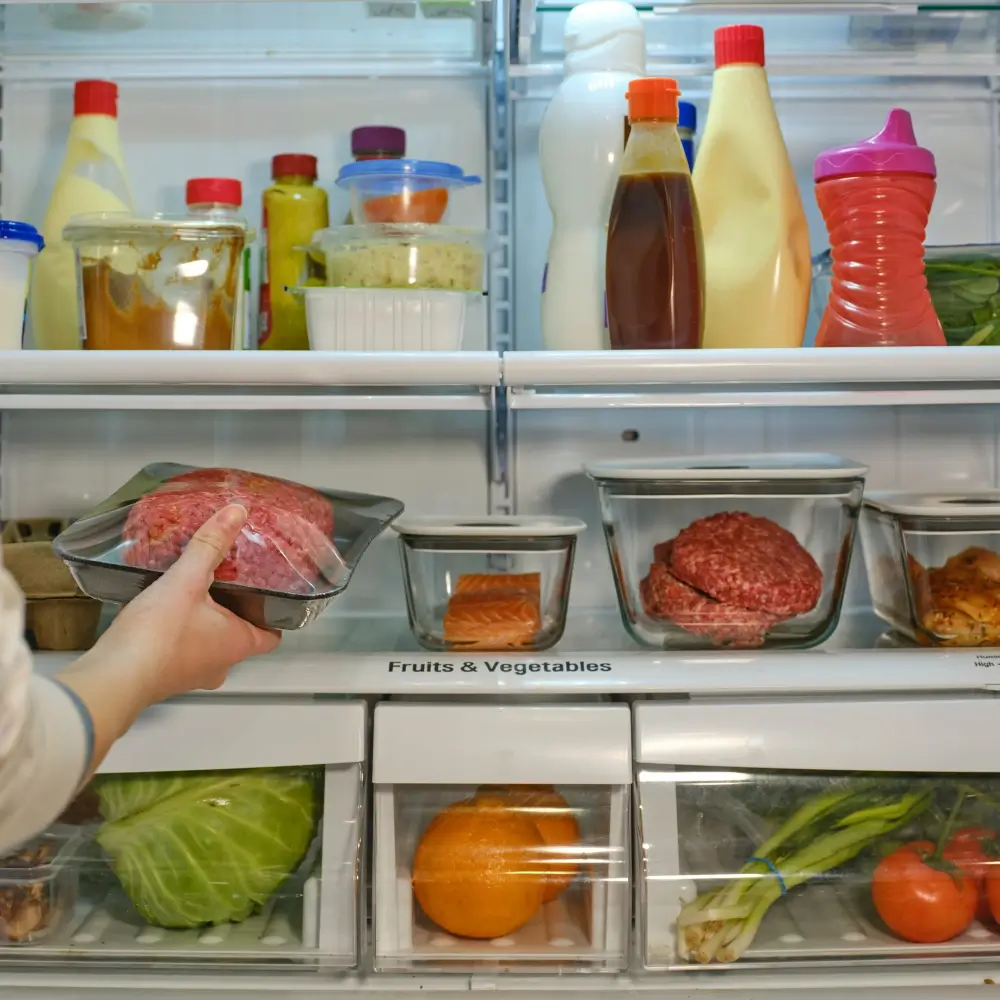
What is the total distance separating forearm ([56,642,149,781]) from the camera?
2.39 feet

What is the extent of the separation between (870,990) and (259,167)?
111 cm

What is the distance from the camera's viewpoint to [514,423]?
138 centimetres

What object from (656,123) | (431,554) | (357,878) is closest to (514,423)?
(431,554)

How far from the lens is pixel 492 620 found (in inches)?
43.6

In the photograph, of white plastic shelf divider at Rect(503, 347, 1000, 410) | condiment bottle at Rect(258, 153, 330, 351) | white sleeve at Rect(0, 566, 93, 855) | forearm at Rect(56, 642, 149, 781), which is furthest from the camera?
condiment bottle at Rect(258, 153, 330, 351)

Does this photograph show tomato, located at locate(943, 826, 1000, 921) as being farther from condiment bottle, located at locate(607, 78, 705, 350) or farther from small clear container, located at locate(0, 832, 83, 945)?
small clear container, located at locate(0, 832, 83, 945)

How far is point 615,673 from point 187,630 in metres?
0.39

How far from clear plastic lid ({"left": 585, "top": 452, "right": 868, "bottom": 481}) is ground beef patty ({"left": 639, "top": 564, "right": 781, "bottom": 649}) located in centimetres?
10

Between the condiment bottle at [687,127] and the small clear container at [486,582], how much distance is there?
419 millimetres

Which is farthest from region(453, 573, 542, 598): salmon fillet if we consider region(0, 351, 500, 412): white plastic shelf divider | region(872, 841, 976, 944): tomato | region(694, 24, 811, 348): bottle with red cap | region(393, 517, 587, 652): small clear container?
region(872, 841, 976, 944): tomato

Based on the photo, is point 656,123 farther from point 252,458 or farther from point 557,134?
point 252,458

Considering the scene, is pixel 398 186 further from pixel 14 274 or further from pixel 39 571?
pixel 39 571

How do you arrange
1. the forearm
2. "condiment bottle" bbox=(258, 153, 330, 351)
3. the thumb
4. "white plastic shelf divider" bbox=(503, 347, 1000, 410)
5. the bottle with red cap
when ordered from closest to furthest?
the forearm, the thumb, "white plastic shelf divider" bbox=(503, 347, 1000, 410), the bottle with red cap, "condiment bottle" bbox=(258, 153, 330, 351)

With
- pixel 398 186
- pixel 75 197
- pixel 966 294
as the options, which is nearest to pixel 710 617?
pixel 966 294
